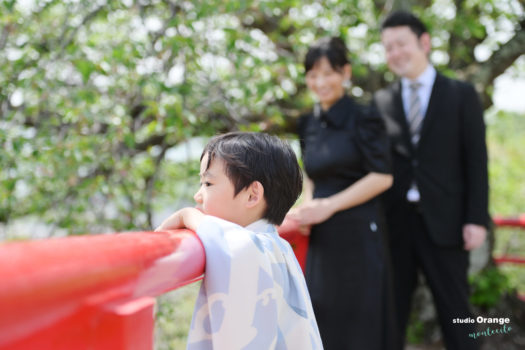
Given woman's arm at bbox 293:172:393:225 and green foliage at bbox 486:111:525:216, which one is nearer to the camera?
woman's arm at bbox 293:172:393:225

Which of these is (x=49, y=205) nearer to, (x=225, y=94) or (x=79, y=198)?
(x=79, y=198)

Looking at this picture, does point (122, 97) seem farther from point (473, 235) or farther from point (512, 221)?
point (512, 221)

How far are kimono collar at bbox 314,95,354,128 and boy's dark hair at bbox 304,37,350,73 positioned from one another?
6.6 inches

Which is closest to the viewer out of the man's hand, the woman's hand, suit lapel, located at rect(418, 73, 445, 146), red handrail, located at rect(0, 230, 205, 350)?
red handrail, located at rect(0, 230, 205, 350)

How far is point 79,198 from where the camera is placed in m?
3.07

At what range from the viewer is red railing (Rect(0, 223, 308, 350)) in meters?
0.58

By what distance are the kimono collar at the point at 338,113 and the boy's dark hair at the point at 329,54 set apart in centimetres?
17

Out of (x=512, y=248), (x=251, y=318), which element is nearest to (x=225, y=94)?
(x=251, y=318)

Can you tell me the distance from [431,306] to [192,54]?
11.0 feet

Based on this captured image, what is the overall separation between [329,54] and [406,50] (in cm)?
66

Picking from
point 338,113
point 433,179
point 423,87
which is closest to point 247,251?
point 338,113

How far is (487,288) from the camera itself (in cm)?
444

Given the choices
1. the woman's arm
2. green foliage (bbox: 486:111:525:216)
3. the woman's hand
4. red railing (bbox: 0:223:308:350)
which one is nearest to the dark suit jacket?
the woman's arm

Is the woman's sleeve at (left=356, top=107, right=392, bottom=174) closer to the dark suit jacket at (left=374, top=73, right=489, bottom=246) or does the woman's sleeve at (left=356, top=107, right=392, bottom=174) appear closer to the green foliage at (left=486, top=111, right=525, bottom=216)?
the dark suit jacket at (left=374, top=73, right=489, bottom=246)
